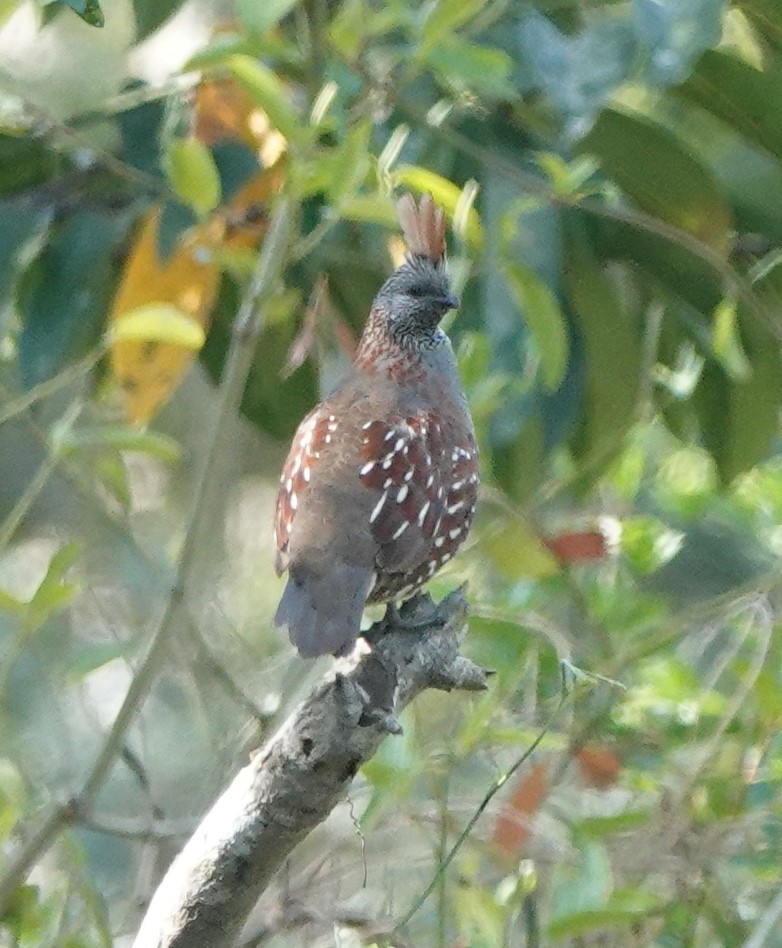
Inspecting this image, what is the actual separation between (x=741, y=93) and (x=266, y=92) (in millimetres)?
961

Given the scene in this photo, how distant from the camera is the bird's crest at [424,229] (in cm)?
246

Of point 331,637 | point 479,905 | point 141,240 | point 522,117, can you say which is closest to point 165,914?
point 331,637

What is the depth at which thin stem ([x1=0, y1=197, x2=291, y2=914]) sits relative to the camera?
1.89 m

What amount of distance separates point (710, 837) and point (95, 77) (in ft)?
9.20

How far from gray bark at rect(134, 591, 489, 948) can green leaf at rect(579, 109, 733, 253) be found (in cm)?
102

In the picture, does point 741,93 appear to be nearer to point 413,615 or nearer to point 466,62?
point 466,62

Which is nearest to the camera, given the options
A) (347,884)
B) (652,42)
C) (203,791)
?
(652,42)

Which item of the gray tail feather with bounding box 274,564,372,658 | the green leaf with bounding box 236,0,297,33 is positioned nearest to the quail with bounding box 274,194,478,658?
the gray tail feather with bounding box 274,564,372,658

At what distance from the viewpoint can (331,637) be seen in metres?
2.02

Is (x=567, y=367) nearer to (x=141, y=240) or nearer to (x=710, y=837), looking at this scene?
(x=141, y=240)

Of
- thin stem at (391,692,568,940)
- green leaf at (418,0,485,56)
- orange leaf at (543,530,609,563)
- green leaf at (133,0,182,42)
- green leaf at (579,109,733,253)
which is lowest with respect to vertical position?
thin stem at (391,692,568,940)

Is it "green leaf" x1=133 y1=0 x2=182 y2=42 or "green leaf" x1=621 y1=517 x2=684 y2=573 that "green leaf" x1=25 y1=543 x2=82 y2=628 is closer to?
"green leaf" x1=133 y1=0 x2=182 y2=42

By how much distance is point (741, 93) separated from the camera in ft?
8.06

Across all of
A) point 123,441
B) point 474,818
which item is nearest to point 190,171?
point 123,441
